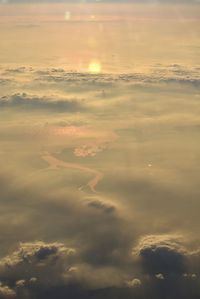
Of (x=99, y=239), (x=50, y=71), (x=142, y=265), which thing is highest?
(x=50, y=71)

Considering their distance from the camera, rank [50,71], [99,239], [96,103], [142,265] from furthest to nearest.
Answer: [50,71] < [96,103] < [99,239] < [142,265]

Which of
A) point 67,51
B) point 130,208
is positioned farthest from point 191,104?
point 67,51

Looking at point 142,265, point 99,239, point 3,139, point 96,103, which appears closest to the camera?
point 142,265

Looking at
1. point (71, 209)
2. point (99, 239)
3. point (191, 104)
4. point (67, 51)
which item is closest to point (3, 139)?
point (71, 209)

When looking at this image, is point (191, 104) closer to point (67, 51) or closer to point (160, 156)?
point (160, 156)

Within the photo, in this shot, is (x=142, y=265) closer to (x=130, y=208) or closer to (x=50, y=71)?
(x=130, y=208)

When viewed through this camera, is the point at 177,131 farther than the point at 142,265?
Yes

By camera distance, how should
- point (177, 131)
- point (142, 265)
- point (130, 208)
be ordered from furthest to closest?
point (177, 131)
point (130, 208)
point (142, 265)

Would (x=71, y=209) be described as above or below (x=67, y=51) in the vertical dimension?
below

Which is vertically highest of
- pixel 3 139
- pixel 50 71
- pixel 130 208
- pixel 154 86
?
pixel 50 71
